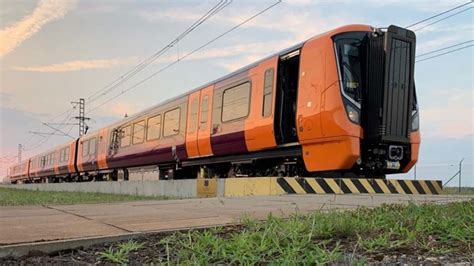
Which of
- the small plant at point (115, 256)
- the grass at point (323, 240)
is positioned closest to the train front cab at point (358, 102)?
the grass at point (323, 240)

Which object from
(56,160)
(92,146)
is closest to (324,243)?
(92,146)

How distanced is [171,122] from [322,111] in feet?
25.1

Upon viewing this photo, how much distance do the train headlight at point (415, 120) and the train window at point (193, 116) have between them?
599 cm

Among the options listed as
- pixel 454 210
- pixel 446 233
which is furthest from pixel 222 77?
pixel 446 233

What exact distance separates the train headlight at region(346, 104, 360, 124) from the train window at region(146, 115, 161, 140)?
9.14 meters

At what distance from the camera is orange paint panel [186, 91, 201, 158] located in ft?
43.6

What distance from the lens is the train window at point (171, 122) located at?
1488 cm

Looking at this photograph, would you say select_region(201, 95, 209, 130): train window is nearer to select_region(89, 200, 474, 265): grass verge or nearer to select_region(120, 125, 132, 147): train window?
select_region(120, 125, 132, 147): train window

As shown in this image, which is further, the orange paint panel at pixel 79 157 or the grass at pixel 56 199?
the orange paint panel at pixel 79 157

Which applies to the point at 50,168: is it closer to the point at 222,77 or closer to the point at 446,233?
the point at 222,77

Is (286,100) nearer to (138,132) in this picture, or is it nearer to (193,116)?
(193,116)

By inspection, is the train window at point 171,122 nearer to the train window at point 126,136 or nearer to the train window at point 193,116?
the train window at point 193,116

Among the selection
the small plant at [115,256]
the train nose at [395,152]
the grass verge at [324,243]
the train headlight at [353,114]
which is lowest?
the small plant at [115,256]

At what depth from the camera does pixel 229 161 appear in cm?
1180
